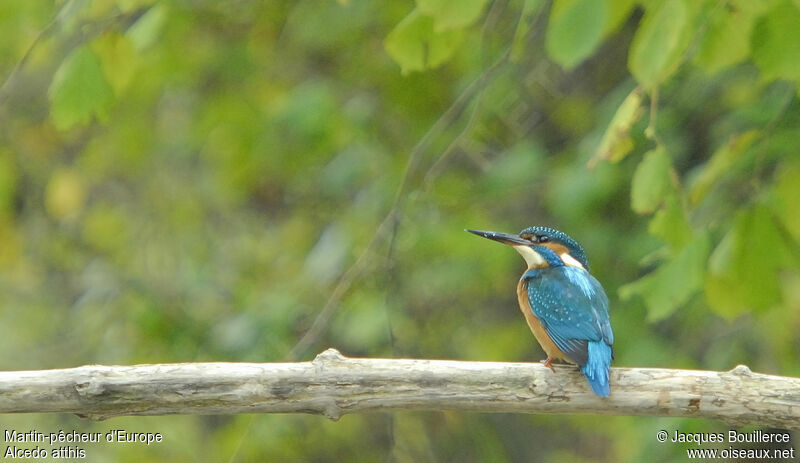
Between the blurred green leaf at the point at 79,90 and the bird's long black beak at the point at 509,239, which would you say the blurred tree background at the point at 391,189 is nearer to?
the blurred green leaf at the point at 79,90

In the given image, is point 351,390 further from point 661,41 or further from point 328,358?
point 661,41

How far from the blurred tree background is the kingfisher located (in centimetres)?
20

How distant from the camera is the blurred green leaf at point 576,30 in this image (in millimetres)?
2348

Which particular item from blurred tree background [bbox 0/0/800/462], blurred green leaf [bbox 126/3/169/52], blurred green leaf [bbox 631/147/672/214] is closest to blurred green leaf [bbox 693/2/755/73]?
blurred tree background [bbox 0/0/800/462]

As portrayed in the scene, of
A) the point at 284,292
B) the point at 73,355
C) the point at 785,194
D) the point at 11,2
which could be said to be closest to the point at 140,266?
the point at 73,355

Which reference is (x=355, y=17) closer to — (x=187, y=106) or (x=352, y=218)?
(x=352, y=218)

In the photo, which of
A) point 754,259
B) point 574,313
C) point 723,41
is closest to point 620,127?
point 723,41

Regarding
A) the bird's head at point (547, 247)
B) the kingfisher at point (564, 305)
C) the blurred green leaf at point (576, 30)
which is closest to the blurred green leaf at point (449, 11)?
the blurred green leaf at point (576, 30)

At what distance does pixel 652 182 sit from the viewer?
2523 millimetres

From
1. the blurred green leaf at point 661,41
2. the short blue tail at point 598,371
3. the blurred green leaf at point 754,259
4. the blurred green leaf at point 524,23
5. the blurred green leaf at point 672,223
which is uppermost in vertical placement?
the blurred green leaf at point 524,23

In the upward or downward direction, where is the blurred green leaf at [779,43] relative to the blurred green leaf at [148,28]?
downward

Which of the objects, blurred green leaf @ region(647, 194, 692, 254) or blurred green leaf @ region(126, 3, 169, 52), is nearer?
blurred green leaf @ region(647, 194, 692, 254)

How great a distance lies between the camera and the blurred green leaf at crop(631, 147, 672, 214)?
2.52 m

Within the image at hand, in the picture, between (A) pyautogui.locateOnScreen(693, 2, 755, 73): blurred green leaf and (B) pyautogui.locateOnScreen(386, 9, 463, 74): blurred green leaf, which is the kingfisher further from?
(A) pyautogui.locateOnScreen(693, 2, 755, 73): blurred green leaf
